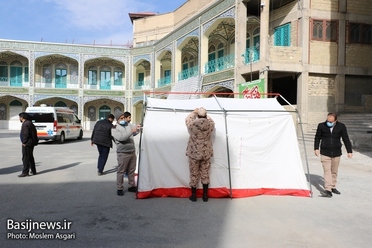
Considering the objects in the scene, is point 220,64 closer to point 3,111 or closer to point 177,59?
point 177,59

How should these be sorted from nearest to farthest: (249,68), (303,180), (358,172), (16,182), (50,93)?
1. (303,180)
2. (16,182)
3. (358,172)
4. (249,68)
5. (50,93)

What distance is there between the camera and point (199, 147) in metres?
5.39

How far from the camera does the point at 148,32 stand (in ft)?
114

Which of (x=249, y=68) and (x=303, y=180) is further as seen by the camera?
(x=249, y=68)

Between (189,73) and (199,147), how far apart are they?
19.5 m

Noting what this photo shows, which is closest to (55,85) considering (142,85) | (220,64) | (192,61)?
(142,85)

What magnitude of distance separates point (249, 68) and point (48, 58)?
979 inches

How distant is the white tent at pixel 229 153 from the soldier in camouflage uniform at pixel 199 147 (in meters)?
0.30

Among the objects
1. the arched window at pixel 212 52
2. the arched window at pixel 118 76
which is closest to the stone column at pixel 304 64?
the arched window at pixel 212 52

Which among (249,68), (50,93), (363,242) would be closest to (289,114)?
(363,242)

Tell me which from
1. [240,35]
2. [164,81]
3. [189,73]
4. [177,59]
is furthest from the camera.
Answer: [164,81]

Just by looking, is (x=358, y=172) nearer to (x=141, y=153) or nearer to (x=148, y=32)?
(x=141, y=153)

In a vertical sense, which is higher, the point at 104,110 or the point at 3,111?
the point at 104,110

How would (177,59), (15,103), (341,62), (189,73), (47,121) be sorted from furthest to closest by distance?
(15,103) → (177,59) → (189,73) → (341,62) → (47,121)
